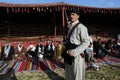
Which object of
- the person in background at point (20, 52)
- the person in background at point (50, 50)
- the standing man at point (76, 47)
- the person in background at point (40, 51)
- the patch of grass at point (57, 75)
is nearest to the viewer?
the standing man at point (76, 47)

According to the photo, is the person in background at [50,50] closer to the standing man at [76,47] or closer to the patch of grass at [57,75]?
the patch of grass at [57,75]

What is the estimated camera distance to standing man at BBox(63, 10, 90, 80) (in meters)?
4.13

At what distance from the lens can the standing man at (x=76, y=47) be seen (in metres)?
4.13

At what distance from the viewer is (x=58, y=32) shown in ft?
52.4

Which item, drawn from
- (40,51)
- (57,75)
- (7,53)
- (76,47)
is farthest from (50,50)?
(76,47)

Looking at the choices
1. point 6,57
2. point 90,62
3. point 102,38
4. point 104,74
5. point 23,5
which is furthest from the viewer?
point 102,38

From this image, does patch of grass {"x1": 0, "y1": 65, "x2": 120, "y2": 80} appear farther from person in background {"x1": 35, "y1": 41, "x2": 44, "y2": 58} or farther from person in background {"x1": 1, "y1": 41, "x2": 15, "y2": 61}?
person in background {"x1": 1, "y1": 41, "x2": 15, "y2": 61}

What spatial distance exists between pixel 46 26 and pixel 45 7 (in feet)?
10.5

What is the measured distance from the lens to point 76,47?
13.9 feet

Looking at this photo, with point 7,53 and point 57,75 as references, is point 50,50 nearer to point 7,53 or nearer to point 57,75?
point 7,53

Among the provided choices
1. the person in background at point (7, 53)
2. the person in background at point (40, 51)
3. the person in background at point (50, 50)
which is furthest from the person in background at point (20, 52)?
the person in background at point (50, 50)

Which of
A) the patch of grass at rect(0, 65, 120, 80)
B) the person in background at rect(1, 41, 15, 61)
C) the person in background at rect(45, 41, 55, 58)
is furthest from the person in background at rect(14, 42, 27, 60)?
the patch of grass at rect(0, 65, 120, 80)

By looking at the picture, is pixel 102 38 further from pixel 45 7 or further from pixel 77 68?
pixel 77 68

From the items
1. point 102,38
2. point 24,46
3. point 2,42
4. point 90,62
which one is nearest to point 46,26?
point 24,46
